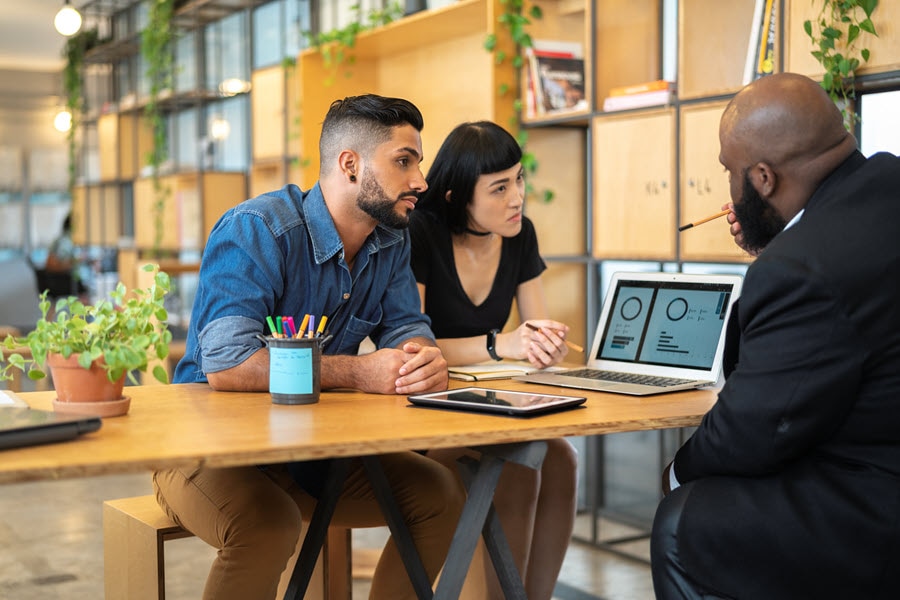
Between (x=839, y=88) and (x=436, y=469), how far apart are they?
1550 mm

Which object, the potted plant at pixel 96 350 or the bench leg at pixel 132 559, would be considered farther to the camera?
the bench leg at pixel 132 559

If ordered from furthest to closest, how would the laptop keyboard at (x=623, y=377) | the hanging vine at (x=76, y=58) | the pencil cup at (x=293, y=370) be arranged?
the hanging vine at (x=76, y=58) < the laptop keyboard at (x=623, y=377) < the pencil cup at (x=293, y=370)

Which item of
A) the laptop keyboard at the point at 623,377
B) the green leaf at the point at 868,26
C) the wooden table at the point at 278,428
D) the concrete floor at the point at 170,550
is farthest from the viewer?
the concrete floor at the point at 170,550

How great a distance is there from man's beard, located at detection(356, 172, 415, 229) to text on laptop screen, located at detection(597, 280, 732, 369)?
1.94 feet

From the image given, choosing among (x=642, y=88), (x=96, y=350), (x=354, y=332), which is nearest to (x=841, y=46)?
(x=642, y=88)

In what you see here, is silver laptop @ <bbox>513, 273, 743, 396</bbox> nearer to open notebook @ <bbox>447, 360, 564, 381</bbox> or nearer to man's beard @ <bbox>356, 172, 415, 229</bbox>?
open notebook @ <bbox>447, 360, 564, 381</bbox>

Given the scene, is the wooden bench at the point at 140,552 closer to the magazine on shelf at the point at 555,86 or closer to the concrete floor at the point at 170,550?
the concrete floor at the point at 170,550

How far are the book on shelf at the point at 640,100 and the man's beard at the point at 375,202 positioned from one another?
4.66ft

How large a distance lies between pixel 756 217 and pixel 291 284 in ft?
3.23

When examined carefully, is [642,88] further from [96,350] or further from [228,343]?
[96,350]

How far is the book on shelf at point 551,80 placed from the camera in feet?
12.8

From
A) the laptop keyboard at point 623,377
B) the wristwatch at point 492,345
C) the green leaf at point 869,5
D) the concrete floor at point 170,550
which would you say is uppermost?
the green leaf at point 869,5

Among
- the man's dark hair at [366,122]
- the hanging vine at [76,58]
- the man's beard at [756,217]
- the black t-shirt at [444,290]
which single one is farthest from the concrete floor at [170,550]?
the hanging vine at [76,58]

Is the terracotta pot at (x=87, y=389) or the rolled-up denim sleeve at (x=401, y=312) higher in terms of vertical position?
the rolled-up denim sleeve at (x=401, y=312)
